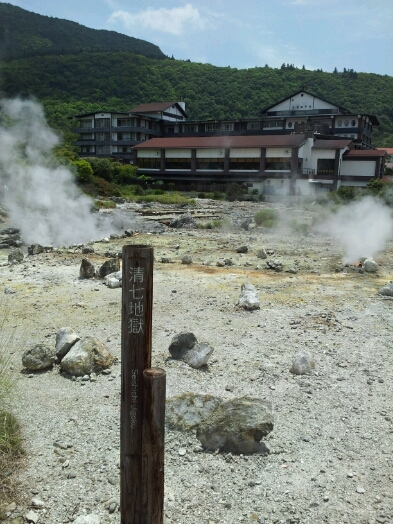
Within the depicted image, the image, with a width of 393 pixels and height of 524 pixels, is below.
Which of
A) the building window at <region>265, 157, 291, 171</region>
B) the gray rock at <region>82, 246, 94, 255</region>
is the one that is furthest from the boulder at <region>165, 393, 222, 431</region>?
the building window at <region>265, 157, 291, 171</region>

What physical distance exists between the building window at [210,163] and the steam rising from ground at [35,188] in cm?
2300

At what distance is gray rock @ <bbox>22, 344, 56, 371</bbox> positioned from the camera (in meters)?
5.32

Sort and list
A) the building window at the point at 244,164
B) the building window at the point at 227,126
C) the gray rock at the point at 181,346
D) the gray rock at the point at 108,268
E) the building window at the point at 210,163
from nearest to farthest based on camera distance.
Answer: the gray rock at the point at 181,346, the gray rock at the point at 108,268, the building window at the point at 244,164, the building window at the point at 210,163, the building window at the point at 227,126

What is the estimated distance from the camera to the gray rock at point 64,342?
560 cm

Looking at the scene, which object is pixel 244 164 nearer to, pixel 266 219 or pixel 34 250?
pixel 266 219

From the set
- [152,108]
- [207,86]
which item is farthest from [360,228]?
[207,86]

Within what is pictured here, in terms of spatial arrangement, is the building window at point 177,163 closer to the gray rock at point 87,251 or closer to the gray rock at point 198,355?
the gray rock at point 87,251

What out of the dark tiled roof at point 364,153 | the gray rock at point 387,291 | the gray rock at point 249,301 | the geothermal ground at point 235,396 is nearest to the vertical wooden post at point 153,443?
the geothermal ground at point 235,396

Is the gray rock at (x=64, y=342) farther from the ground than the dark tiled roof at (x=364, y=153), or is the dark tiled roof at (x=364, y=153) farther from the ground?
the dark tiled roof at (x=364, y=153)

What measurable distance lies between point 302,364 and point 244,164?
3727 centimetres

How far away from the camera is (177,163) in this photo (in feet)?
145

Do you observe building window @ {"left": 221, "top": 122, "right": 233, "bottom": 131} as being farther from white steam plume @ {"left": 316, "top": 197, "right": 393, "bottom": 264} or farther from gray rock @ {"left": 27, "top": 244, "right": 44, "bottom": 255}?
gray rock @ {"left": 27, "top": 244, "right": 44, "bottom": 255}

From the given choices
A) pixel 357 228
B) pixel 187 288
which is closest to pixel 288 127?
pixel 357 228

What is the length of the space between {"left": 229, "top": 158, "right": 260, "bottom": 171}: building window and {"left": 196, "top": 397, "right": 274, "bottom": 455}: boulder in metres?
38.2
